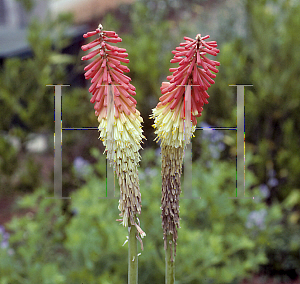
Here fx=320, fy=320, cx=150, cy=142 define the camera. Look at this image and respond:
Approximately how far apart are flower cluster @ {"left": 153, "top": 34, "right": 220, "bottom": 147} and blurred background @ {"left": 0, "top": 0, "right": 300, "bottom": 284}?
5.32 ft

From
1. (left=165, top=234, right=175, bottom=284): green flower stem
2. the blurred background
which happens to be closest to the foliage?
the blurred background

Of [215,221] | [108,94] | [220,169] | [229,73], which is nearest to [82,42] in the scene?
[229,73]

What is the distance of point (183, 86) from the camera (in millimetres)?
449

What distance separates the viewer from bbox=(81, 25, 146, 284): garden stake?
43 cm

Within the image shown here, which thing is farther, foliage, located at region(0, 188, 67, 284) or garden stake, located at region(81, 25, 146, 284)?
foliage, located at region(0, 188, 67, 284)

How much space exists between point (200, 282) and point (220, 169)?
0.92 metres

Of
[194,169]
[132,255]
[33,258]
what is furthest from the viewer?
[194,169]


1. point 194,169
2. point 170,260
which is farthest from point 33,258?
point 170,260

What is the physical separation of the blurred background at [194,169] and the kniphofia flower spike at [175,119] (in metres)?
1.58

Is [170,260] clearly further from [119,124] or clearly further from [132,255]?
[119,124]

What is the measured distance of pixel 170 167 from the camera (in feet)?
1.50

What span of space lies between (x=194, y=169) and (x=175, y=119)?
250cm

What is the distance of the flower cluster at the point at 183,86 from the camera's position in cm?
43

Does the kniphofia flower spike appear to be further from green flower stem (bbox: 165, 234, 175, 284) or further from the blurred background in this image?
the blurred background
